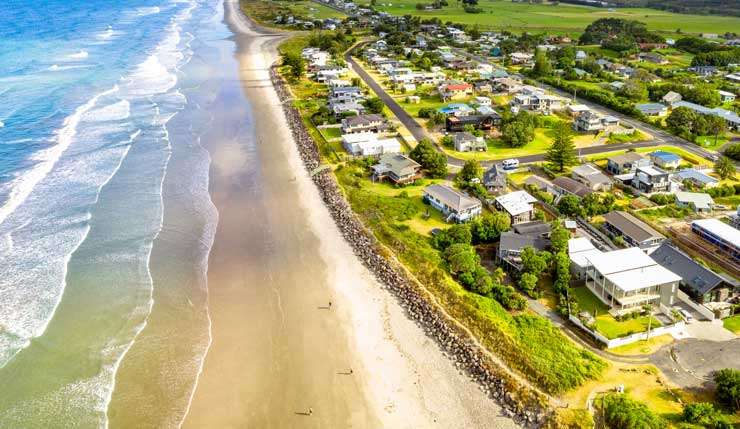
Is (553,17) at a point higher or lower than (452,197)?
higher

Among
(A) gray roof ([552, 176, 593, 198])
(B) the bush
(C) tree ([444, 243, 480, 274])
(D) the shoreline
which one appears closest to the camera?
(B) the bush

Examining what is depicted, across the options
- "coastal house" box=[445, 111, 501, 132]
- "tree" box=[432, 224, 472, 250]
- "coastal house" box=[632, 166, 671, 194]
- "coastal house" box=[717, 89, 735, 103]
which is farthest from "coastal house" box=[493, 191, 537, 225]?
"coastal house" box=[717, 89, 735, 103]

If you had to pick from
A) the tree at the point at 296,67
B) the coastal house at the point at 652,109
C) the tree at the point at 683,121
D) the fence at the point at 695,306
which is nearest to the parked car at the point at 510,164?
the fence at the point at 695,306

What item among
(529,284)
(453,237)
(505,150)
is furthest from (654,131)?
(529,284)

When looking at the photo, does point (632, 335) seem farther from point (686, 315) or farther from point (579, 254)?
point (579, 254)

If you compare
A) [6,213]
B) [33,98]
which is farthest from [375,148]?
[33,98]

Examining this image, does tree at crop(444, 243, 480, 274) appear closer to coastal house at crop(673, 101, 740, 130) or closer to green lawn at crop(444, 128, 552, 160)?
green lawn at crop(444, 128, 552, 160)

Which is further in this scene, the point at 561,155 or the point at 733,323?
the point at 561,155
